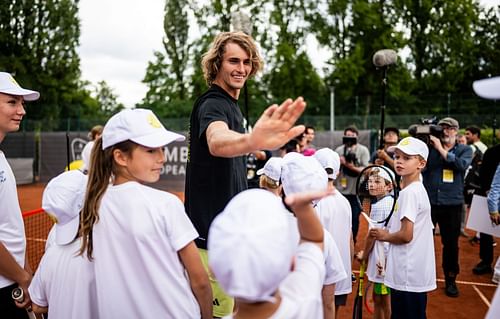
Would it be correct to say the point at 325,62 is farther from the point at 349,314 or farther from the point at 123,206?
the point at 123,206

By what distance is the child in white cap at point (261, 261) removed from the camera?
1.36 m

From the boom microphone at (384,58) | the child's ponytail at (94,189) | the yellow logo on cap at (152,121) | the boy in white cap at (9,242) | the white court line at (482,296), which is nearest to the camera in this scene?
the child's ponytail at (94,189)

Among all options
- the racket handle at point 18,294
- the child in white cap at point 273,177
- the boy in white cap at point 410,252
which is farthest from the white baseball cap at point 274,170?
the racket handle at point 18,294

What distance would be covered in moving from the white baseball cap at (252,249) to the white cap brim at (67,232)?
121cm

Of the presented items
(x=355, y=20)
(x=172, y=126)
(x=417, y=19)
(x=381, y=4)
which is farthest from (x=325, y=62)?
(x=172, y=126)

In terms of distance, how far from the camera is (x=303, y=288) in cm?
156

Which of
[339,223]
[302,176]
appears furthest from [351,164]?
[302,176]

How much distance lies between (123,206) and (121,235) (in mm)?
129

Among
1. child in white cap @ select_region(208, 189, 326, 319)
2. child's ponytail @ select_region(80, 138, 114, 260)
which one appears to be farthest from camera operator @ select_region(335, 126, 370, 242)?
child in white cap @ select_region(208, 189, 326, 319)

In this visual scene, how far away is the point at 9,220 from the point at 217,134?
4.88 feet

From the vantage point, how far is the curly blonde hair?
2.67m

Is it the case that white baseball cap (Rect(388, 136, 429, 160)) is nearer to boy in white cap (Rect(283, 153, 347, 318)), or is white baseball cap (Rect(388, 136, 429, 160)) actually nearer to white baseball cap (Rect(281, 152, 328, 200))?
boy in white cap (Rect(283, 153, 347, 318))

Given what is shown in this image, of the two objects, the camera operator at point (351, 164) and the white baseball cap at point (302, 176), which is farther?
the camera operator at point (351, 164)

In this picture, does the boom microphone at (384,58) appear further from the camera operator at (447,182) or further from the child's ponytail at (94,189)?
the child's ponytail at (94,189)
